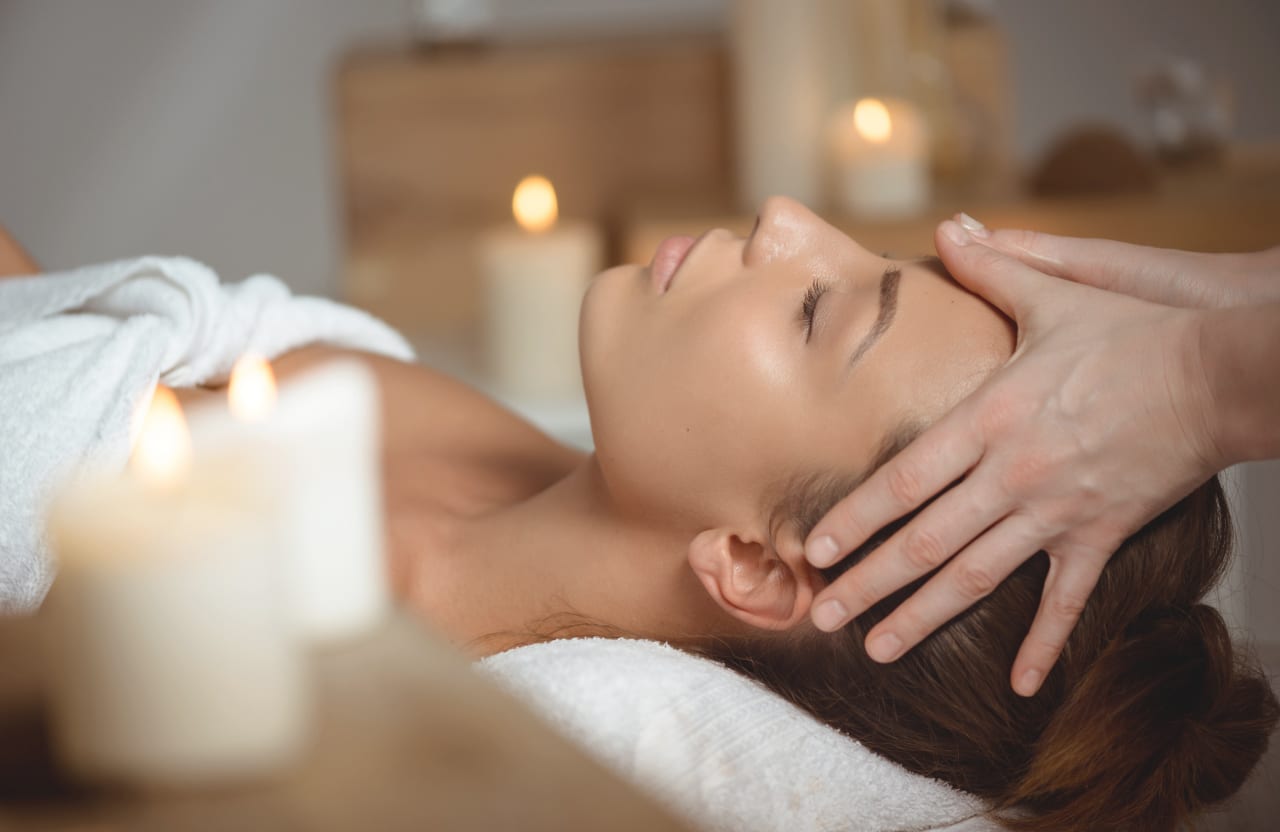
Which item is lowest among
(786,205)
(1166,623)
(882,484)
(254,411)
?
(1166,623)

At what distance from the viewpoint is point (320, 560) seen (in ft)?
0.96

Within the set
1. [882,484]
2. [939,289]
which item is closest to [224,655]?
[882,484]

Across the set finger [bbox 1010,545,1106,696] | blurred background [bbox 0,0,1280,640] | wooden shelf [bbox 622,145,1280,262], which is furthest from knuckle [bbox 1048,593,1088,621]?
wooden shelf [bbox 622,145,1280,262]

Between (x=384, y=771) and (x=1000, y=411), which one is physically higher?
(x=384, y=771)

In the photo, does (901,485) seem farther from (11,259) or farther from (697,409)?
(11,259)

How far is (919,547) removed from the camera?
2.40ft

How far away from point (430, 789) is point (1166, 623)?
0.66 m

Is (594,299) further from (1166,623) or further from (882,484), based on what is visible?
(1166,623)

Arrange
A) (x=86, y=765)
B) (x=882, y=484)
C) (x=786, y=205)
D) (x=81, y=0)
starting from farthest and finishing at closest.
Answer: (x=81, y=0)
(x=786, y=205)
(x=882, y=484)
(x=86, y=765)

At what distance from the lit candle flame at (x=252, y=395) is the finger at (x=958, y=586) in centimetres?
49

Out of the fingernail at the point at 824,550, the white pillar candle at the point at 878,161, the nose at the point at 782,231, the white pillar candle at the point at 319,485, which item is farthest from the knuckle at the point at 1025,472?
the white pillar candle at the point at 878,161

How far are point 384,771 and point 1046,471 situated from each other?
53cm

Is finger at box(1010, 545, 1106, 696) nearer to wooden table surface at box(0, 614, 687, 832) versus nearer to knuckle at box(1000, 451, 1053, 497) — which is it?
knuckle at box(1000, 451, 1053, 497)

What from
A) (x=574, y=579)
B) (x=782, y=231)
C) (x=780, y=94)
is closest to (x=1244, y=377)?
(x=782, y=231)
